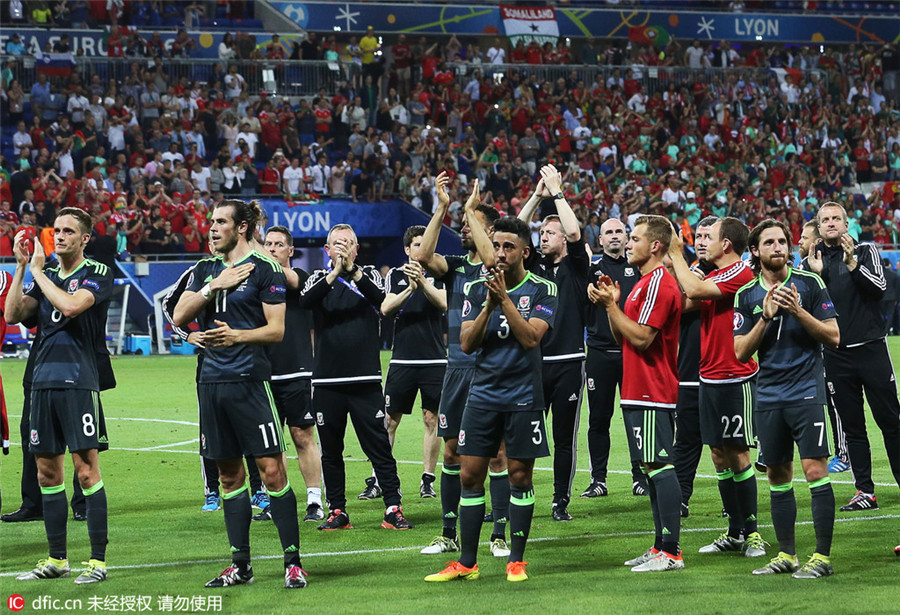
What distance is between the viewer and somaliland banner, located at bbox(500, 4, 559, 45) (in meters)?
40.8

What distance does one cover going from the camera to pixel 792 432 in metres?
7.95

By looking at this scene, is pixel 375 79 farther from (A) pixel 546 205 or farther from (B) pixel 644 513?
(B) pixel 644 513

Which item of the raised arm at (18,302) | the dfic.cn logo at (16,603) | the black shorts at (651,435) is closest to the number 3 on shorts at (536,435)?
the black shorts at (651,435)

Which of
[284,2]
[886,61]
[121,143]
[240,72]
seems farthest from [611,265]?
[886,61]

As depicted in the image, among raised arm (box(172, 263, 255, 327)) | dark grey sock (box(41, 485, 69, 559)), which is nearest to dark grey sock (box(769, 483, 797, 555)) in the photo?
raised arm (box(172, 263, 255, 327))

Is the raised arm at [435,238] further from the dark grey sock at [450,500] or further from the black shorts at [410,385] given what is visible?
the black shorts at [410,385]

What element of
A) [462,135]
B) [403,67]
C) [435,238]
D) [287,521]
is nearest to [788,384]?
[435,238]

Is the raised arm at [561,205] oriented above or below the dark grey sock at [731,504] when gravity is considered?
above

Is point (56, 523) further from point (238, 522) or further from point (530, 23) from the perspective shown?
point (530, 23)

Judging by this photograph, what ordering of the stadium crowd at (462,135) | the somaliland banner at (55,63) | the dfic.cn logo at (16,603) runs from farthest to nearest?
1. the somaliland banner at (55,63)
2. the stadium crowd at (462,135)
3. the dfic.cn logo at (16,603)

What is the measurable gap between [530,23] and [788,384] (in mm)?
34672

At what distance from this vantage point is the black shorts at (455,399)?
9.21 meters

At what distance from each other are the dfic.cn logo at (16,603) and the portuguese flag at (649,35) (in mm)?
37881

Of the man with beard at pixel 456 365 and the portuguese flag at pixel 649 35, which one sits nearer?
the man with beard at pixel 456 365
